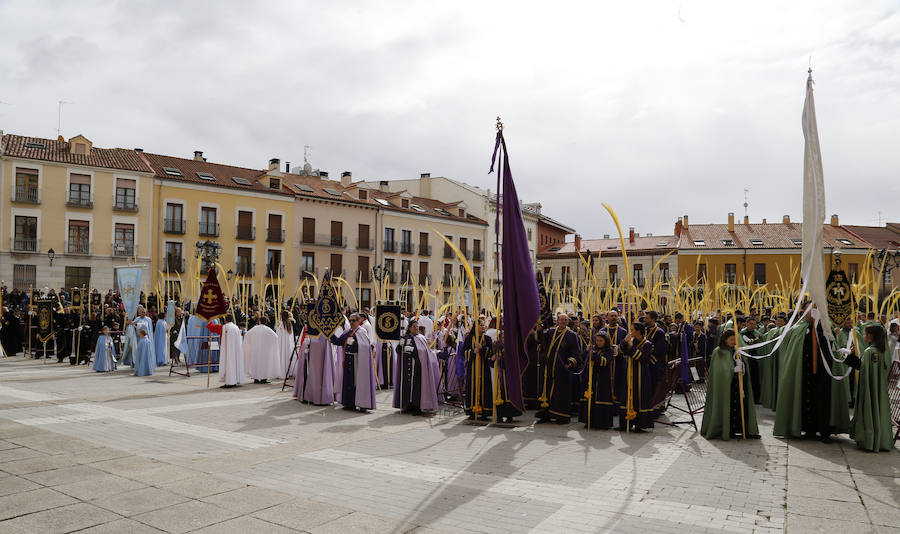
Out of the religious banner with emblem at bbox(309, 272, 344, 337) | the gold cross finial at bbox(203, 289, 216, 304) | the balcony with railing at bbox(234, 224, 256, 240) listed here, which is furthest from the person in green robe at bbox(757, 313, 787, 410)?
the balcony with railing at bbox(234, 224, 256, 240)

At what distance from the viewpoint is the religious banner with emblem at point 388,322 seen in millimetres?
11547

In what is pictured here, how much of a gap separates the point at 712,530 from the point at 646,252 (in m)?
52.8

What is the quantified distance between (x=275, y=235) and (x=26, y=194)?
13.1 m

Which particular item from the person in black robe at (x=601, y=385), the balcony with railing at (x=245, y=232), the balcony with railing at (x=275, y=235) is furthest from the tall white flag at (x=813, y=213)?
the balcony with railing at (x=275, y=235)

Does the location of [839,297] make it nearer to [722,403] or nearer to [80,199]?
[722,403]

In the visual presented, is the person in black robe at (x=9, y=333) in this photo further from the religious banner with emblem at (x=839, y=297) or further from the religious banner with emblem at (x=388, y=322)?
the religious banner with emblem at (x=839, y=297)

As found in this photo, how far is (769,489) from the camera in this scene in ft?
20.5

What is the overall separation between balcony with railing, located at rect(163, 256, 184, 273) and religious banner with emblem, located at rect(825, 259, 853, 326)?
3417cm

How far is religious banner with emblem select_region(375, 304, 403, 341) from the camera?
455 inches

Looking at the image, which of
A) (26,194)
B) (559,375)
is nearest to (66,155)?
(26,194)

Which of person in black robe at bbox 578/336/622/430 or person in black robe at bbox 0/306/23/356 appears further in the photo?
person in black robe at bbox 0/306/23/356

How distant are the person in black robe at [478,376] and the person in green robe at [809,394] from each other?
4077mm

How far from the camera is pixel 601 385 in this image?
955 cm

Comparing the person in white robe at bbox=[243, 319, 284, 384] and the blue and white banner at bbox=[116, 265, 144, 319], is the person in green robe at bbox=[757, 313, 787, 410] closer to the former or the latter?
the person in white robe at bbox=[243, 319, 284, 384]
